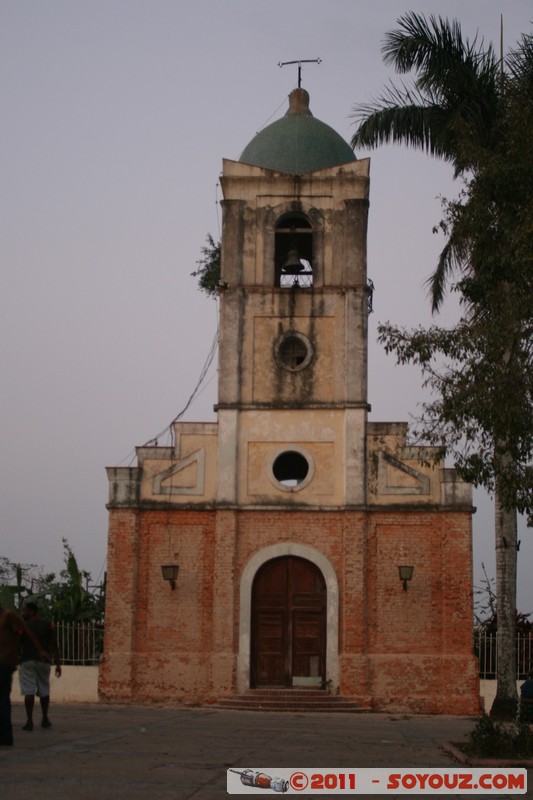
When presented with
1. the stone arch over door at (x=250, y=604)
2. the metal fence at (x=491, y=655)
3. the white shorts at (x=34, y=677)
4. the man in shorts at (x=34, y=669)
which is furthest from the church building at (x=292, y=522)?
the white shorts at (x=34, y=677)

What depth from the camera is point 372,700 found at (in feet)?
73.0

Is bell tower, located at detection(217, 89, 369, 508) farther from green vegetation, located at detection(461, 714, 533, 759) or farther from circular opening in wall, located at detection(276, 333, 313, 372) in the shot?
green vegetation, located at detection(461, 714, 533, 759)

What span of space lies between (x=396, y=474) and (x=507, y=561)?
3085 mm

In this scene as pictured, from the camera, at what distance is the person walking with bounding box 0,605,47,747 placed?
39.7ft

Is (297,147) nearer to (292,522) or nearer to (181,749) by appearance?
(292,522)

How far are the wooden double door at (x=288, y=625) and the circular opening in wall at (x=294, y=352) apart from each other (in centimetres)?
410

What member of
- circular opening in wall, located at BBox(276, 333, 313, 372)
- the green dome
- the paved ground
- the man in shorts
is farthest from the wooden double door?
the green dome

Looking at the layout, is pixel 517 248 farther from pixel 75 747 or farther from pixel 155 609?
pixel 155 609

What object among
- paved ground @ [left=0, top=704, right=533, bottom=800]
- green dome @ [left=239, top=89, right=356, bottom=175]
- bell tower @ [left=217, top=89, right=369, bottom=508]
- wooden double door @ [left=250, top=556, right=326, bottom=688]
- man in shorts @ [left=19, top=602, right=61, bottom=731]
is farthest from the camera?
green dome @ [left=239, top=89, right=356, bottom=175]

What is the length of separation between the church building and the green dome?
0.64m

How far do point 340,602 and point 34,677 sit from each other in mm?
8989

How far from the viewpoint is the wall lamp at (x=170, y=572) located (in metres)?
22.9

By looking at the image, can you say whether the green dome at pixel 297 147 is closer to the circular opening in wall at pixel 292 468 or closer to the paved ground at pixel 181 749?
the circular opening in wall at pixel 292 468

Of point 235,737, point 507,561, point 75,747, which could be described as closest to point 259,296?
point 507,561
